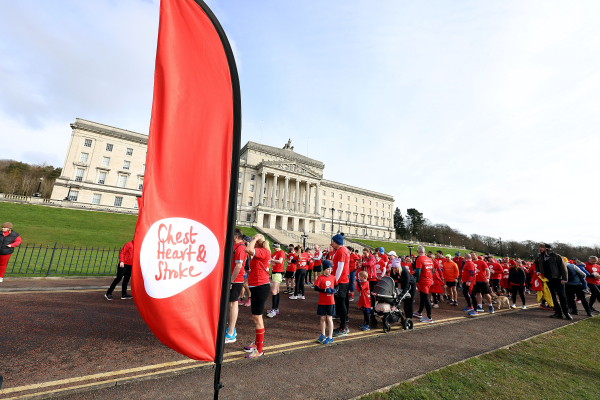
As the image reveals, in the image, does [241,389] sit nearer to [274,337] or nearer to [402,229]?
[274,337]

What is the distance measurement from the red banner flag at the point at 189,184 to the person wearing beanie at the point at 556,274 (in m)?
12.2

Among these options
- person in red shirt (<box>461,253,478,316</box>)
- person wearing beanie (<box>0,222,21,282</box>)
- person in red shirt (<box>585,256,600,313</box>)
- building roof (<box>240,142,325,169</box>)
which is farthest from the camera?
building roof (<box>240,142,325,169</box>)

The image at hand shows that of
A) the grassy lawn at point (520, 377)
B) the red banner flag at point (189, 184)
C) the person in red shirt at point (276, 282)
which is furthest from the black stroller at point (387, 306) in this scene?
the red banner flag at point (189, 184)

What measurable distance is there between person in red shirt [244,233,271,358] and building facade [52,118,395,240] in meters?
41.2

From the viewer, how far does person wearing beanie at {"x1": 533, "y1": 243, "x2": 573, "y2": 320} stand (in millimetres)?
8961

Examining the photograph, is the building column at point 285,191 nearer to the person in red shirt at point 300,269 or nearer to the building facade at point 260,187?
the building facade at point 260,187

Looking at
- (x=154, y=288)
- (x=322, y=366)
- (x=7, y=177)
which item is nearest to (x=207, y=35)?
(x=154, y=288)

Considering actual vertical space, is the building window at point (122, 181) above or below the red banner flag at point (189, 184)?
above

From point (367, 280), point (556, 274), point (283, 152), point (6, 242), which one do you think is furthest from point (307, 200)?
point (6, 242)

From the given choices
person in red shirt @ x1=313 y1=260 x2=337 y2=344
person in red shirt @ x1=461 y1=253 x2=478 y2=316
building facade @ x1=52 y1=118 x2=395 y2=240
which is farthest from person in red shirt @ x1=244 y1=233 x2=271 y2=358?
building facade @ x1=52 y1=118 x2=395 y2=240

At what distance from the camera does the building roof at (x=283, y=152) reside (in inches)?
2557

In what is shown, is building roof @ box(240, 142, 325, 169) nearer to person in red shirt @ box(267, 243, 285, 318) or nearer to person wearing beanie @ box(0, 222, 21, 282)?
person wearing beanie @ box(0, 222, 21, 282)

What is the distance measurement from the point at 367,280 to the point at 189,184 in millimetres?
7212

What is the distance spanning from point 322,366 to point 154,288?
362 centimetres
